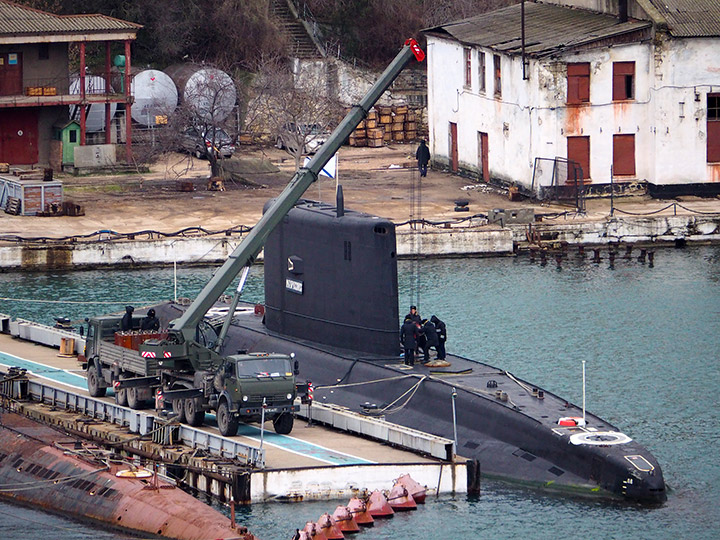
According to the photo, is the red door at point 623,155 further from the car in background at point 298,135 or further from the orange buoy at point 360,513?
the orange buoy at point 360,513

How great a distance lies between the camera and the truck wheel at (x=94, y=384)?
117 ft

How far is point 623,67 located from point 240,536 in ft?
124

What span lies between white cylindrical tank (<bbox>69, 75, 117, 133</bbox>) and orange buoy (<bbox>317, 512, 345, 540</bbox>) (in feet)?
141

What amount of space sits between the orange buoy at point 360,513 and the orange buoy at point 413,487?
3.31ft

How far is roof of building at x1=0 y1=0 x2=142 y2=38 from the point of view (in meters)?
64.2

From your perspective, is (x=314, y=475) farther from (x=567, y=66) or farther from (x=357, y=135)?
(x=357, y=135)

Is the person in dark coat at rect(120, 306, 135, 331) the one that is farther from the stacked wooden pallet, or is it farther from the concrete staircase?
the concrete staircase

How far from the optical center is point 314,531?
88.4 feet

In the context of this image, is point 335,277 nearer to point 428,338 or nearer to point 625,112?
point 428,338

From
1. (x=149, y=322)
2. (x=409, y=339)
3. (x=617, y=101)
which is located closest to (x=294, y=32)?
(x=617, y=101)

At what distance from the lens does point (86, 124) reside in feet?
225

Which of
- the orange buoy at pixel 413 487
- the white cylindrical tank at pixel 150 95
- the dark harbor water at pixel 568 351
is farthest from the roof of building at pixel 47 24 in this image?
the orange buoy at pixel 413 487

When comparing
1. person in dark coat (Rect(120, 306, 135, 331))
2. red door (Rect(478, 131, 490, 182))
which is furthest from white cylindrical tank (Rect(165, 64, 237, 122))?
person in dark coat (Rect(120, 306, 135, 331))

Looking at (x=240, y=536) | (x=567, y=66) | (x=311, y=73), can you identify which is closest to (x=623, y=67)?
(x=567, y=66)
